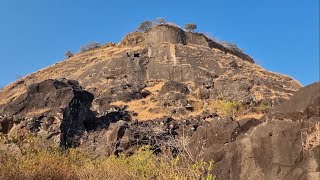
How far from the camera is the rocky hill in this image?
11.7 meters

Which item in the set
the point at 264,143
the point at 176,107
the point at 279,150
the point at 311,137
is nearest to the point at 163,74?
the point at 176,107

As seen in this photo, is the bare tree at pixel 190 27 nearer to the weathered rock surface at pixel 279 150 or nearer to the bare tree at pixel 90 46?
the bare tree at pixel 90 46

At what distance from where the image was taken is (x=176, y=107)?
53.8 m

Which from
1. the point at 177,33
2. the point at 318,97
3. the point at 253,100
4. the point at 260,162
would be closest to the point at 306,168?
the point at 260,162

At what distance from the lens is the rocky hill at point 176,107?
462 inches

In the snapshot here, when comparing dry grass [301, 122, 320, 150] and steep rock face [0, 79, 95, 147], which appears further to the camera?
steep rock face [0, 79, 95, 147]

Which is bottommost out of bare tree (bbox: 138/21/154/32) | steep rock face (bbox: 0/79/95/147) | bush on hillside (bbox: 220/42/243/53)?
steep rock face (bbox: 0/79/95/147)

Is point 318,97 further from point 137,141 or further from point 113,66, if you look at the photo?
point 113,66

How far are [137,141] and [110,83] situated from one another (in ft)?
142

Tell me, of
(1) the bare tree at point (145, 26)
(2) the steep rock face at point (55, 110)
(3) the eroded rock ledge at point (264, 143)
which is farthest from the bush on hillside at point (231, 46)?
(3) the eroded rock ledge at point (264, 143)

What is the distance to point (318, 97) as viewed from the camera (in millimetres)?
13336

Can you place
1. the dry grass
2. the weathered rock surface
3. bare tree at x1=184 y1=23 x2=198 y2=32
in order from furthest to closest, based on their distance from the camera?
1. bare tree at x1=184 y1=23 x2=198 y2=32
2. the dry grass
3. the weathered rock surface

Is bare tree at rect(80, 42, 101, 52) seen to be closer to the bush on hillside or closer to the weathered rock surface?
the bush on hillside

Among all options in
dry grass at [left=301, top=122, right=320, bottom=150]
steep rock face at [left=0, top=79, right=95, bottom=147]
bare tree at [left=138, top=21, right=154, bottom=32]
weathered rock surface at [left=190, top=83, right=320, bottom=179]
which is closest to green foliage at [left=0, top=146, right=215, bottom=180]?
weathered rock surface at [left=190, top=83, right=320, bottom=179]
